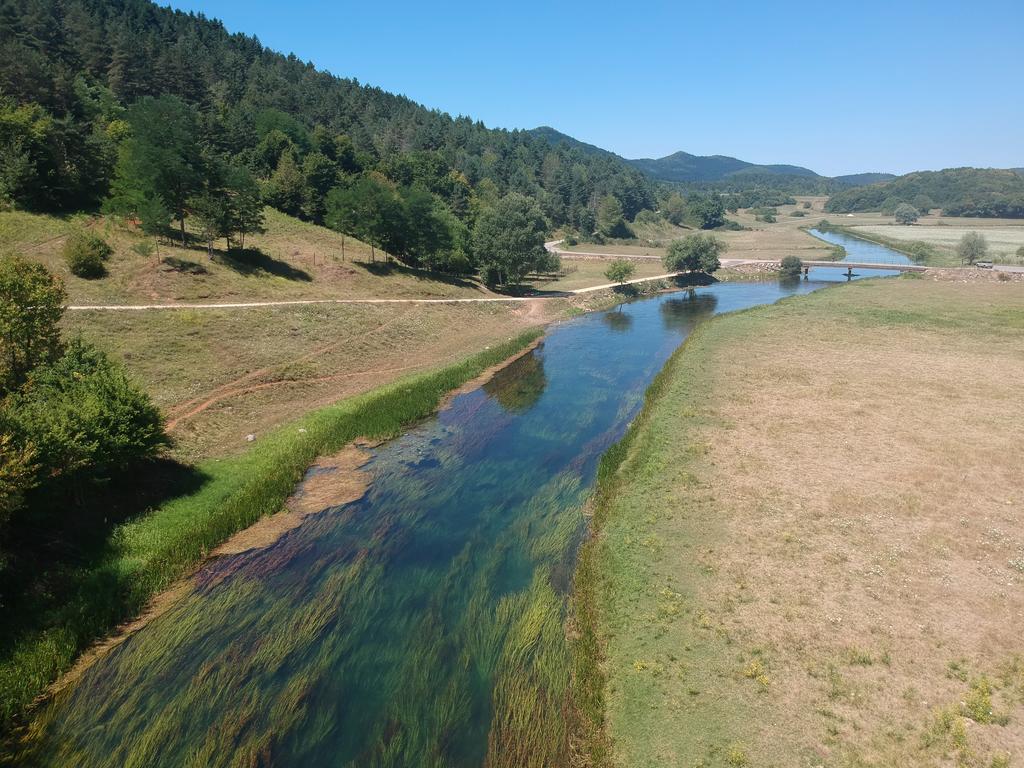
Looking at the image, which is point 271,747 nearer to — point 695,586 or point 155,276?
point 695,586

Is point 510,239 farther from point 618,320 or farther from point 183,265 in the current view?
point 183,265

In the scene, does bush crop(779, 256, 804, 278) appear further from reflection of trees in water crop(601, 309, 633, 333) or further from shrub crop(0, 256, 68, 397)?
shrub crop(0, 256, 68, 397)

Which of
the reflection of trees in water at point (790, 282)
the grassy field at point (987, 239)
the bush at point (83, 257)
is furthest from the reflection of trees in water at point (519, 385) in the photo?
the grassy field at point (987, 239)

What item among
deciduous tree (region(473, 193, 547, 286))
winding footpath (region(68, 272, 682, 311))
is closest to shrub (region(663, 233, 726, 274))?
winding footpath (region(68, 272, 682, 311))

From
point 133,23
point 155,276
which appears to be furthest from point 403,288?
point 133,23

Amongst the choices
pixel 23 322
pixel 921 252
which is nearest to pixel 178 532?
pixel 23 322

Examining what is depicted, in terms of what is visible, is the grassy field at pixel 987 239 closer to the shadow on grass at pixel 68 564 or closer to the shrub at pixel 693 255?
the shrub at pixel 693 255
